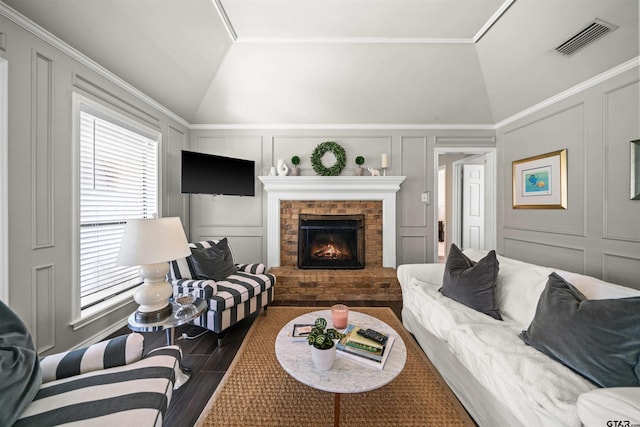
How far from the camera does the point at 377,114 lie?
3.40 metres

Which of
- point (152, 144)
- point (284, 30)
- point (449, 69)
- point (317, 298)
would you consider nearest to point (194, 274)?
point (317, 298)

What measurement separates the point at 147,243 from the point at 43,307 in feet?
3.45

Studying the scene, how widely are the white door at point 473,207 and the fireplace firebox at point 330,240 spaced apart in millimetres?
1971

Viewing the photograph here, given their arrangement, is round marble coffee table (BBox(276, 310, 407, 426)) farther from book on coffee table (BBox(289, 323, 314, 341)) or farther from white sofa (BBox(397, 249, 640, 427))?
white sofa (BBox(397, 249, 640, 427))

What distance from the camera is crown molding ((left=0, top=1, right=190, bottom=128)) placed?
4.95ft

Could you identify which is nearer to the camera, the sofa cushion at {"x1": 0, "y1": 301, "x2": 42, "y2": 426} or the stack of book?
the sofa cushion at {"x1": 0, "y1": 301, "x2": 42, "y2": 426}

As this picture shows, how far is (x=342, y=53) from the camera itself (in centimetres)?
265

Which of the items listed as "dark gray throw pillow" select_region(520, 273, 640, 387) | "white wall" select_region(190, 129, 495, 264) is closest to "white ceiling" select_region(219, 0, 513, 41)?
"white wall" select_region(190, 129, 495, 264)

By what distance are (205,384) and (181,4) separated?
9.74 feet

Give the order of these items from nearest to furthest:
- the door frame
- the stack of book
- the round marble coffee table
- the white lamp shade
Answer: the round marble coffee table
the stack of book
the white lamp shade
the door frame

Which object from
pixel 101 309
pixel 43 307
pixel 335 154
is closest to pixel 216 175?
pixel 335 154

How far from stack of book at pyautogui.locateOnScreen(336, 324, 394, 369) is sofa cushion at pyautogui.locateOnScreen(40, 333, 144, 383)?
3.45ft

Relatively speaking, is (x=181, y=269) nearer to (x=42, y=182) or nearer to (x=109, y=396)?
(x=42, y=182)

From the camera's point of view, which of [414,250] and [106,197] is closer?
[106,197]
